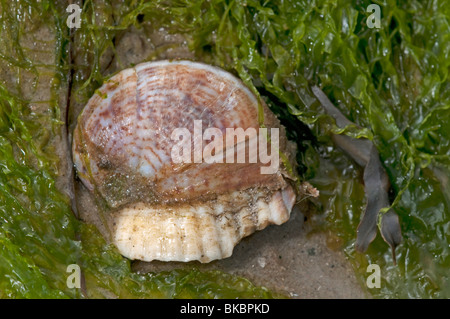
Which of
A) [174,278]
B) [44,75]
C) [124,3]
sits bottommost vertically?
[174,278]

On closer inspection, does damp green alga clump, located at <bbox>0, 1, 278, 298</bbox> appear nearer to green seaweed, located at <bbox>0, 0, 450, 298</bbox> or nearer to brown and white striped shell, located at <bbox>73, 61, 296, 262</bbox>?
green seaweed, located at <bbox>0, 0, 450, 298</bbox>

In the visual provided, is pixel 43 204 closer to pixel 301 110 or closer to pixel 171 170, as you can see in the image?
pixel 171 170

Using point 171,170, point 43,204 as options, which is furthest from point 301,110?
point 43,204

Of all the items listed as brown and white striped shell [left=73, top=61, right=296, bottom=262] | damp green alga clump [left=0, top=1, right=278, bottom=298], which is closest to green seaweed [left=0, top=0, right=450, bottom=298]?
damp green alga clump [left=0, top=1, right=278, bottom=298]

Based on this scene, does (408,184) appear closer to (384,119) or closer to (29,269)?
(384,119)

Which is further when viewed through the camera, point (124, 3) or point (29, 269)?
point (124, 3)

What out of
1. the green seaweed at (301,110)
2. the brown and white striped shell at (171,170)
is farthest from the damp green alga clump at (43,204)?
the brown and white striped shell at (171,170)

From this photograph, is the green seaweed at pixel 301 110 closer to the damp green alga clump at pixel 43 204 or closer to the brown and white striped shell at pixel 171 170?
the damp green alga clump at pixel 43 204

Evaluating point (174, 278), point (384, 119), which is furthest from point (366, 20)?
point (174, 278)
